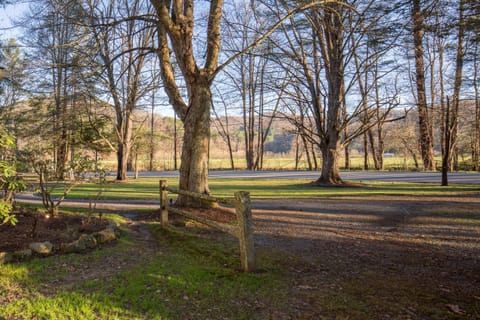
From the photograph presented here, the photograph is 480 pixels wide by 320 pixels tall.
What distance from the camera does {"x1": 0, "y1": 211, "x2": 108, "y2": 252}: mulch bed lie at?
5.21m

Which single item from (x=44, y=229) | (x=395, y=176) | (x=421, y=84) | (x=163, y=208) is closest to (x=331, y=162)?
(x=395, y=176)

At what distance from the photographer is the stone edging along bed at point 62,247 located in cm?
455

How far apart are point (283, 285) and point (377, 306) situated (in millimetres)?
1068

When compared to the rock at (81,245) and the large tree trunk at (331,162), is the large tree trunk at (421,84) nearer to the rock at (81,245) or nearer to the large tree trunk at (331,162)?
the large tree trunk at (331,162)

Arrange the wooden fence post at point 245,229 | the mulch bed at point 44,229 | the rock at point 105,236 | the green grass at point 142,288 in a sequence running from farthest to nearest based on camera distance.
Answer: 1. the rock at point 105,236
2. the mulch bed at point 44,229
3. the wooden fence post at point 245,229
4. the green grass at point 142,288

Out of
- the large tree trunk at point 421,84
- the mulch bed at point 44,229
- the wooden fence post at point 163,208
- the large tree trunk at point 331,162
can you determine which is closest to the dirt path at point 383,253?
the wooden fence post at point 163,208

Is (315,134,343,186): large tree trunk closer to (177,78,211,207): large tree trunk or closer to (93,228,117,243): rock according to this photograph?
(177,78,211,207): large tree trunk

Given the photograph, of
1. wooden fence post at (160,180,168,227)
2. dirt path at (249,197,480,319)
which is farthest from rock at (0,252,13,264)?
dirt path at (249,197,480,319)

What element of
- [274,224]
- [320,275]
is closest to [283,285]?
[320,275]

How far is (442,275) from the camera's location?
4355 mm

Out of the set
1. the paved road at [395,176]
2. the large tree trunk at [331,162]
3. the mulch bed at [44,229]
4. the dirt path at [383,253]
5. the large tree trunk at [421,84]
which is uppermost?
the large tree trunk at [421,84]

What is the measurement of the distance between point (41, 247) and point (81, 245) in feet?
1.81

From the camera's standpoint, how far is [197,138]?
8.11m

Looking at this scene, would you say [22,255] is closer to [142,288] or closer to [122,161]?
[142,288]
